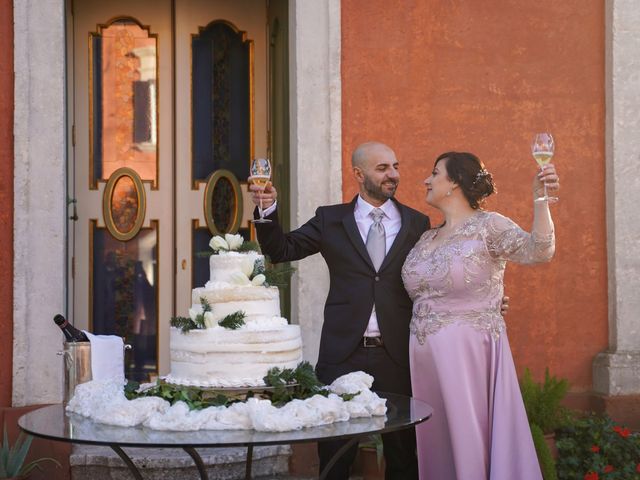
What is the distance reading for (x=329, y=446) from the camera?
13.1 feet

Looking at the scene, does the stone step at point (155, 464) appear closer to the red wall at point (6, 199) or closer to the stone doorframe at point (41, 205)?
the stone doorframe at point (41, 205)

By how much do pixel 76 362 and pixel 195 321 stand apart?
0.92 metres

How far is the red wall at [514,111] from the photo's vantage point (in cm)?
588

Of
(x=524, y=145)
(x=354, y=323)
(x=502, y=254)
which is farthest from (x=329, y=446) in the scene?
(x=524, y=145)

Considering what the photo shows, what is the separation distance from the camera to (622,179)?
6043mm

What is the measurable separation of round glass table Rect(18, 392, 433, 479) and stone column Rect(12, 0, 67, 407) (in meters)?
2.50

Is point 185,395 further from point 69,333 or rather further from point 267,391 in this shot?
point 69,333

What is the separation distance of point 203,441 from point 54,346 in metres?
3.19

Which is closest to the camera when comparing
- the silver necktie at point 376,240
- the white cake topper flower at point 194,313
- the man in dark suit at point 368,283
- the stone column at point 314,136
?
the white cake topper flower at point 194,313

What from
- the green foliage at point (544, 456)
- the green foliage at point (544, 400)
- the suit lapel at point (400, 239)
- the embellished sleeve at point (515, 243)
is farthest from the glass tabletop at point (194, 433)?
the green foliage at point (544, 400)

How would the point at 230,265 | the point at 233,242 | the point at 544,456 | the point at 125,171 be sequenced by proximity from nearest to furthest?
the point at 230,265 → the point at 233,242 → the point at 544,456 → the point at 125,171

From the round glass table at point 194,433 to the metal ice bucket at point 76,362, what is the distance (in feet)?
2.67

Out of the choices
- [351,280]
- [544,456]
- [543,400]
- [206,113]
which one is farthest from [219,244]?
[206,113]

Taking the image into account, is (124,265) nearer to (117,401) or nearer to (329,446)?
(329,446)
